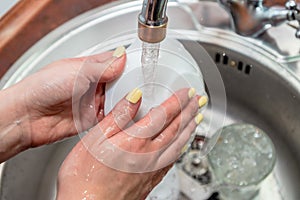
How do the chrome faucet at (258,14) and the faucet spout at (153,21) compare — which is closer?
the faucet spout at (153,21)

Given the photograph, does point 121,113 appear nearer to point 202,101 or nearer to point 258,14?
point 202,101

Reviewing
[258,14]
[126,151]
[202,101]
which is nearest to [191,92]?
[202,101]

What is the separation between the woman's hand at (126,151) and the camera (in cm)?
59

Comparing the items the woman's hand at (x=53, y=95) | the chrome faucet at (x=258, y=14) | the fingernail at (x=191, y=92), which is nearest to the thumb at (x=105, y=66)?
the woman's hand at (x=53, y=95)

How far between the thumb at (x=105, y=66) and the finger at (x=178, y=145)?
0.13 m

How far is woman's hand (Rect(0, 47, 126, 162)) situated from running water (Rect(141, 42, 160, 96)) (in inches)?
1.4

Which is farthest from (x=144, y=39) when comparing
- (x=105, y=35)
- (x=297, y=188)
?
(x=297, y=188)

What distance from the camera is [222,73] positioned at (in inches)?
35.3

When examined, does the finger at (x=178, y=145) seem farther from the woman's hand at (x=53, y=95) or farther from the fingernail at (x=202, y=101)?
the woman's hand at (x=53, y=95)

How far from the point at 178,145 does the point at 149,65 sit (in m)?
0.12

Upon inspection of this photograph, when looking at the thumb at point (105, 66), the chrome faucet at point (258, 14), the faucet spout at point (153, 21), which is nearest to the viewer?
the faucet spout at point (153, 21)

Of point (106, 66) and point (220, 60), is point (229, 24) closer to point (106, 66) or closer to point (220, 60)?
point (220, 60)

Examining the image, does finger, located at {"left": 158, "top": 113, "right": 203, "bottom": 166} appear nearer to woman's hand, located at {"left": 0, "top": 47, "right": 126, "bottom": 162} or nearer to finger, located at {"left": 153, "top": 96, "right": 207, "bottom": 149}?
finger, located at {"left": 153, "top": 96, "right": 207, "bottom": 149}

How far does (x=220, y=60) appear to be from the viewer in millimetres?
875
